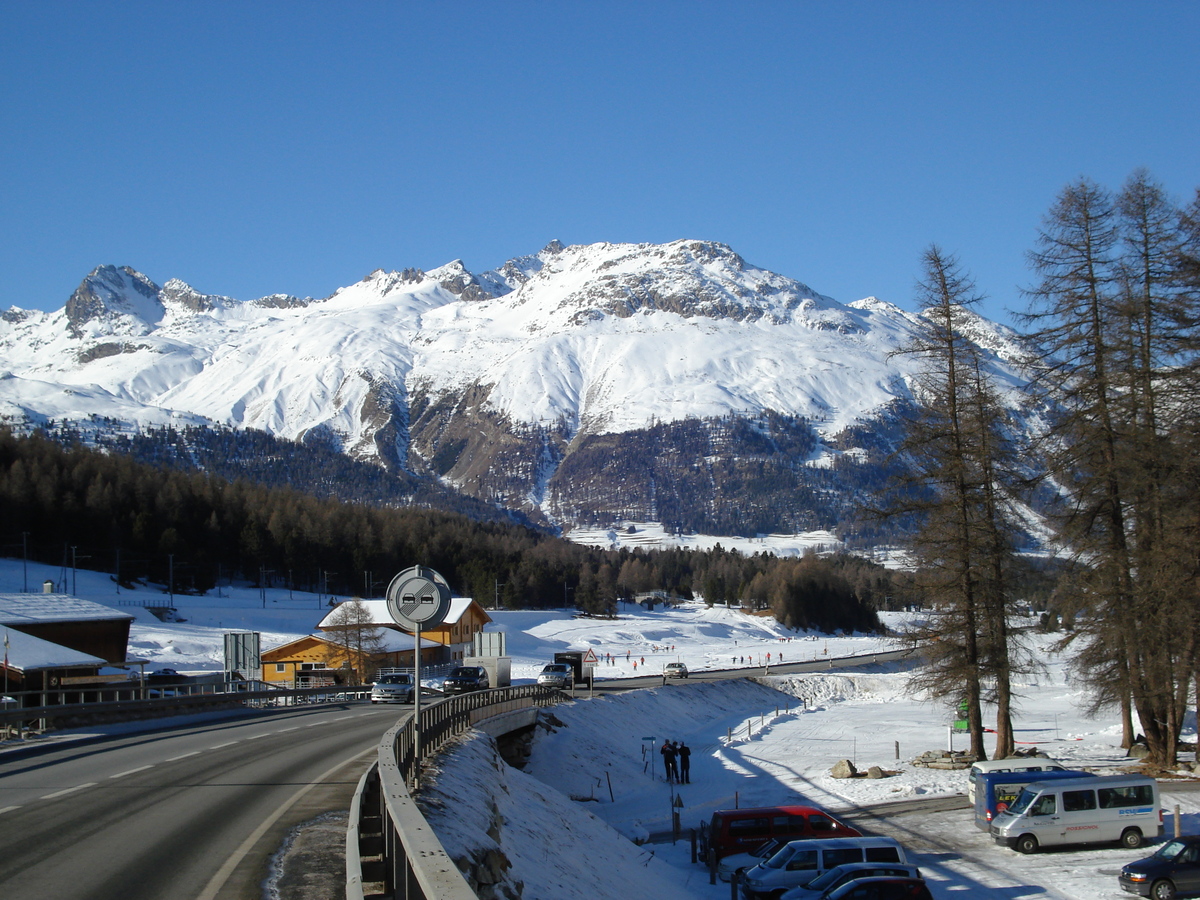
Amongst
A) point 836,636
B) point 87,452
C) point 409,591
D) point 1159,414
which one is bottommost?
point 836,636

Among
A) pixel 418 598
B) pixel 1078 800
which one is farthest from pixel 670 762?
pixel 418 598

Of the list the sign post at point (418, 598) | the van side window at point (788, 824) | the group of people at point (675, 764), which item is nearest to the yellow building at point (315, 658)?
the group of people at point (675, 764)

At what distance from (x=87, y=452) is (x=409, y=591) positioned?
543 feet

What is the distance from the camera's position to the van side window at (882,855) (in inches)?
765

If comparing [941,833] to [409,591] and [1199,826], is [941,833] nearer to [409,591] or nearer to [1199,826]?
[1199,826]

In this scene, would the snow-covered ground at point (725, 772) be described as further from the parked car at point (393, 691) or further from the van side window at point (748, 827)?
the parked car at point (393, 691)

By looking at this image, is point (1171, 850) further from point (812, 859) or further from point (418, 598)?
point (418, 598)

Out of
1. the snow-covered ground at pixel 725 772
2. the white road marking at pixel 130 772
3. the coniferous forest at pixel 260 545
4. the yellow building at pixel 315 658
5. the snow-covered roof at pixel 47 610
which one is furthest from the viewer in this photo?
the coniferous forest at pixel 260 545

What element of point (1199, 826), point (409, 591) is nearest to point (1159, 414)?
point (1199, 826)

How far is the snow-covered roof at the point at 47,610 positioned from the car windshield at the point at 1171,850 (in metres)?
48.0

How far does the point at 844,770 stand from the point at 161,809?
25.2m

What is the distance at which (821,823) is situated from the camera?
23719mm

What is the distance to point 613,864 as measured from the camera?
788 inches

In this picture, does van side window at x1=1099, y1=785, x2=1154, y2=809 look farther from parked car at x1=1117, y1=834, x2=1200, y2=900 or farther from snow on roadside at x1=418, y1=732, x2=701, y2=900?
snow on roadside at x1=418, y1=732, x2=701, y2=900
